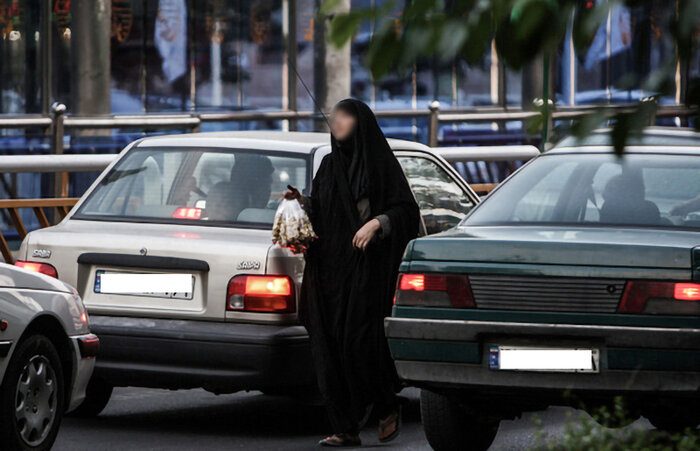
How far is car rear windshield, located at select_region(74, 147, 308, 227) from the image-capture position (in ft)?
26.3

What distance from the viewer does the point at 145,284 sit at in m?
7.72

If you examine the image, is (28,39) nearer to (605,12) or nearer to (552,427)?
(552,427)

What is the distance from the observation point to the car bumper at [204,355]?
7395 millimetres

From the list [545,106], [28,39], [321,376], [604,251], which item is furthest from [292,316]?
[28,39]

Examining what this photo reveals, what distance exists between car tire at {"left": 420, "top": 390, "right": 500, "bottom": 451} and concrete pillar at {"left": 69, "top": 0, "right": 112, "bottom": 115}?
1462 centimetres

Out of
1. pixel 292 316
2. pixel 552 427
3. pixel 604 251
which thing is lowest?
pixel 552 427

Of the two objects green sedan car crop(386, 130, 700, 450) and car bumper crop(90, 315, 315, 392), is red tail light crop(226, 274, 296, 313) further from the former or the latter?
green sedan car crop(386, 130, 700, 450)

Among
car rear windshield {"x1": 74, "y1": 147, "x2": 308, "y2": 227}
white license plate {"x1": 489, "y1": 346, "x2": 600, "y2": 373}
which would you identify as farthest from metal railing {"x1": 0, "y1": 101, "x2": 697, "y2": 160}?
white license plate {"x1": 489, "y1": 346, "x2": 600, "y2": 373}

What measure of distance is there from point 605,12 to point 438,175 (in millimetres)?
6393

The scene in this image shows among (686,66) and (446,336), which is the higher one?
(686,66)

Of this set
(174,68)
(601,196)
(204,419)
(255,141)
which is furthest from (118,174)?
(174,68)

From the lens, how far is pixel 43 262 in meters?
7.98

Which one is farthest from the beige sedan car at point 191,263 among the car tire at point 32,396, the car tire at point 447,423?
the car tire at point 447,423

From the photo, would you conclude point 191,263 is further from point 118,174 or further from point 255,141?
point 118,174
